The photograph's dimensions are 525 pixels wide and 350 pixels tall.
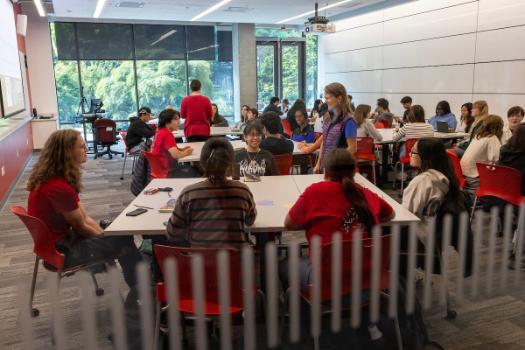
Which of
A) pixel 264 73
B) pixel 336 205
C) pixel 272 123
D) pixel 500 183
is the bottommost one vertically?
pixel 500 183

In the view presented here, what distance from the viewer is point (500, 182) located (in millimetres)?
3678

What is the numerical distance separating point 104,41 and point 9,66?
4.67 meters

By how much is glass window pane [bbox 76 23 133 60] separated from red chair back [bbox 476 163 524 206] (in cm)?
1012

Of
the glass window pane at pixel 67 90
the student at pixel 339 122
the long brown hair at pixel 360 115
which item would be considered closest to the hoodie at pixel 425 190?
the student at pixel 339 122

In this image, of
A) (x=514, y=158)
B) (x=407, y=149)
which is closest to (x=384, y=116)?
(x=407, y=149)

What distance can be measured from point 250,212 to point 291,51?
1215cm

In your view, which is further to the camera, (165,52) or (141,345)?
(165,52)

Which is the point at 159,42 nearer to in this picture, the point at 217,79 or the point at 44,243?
the point at 217,79

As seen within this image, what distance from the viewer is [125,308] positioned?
0.93 meters

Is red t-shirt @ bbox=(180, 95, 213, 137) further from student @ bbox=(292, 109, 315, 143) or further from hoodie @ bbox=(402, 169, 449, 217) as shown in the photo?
hoodie @ bbox=(402, 169, 449, 217)

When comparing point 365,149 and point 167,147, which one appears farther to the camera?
point 365,149

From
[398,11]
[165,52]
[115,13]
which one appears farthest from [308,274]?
[165,52]

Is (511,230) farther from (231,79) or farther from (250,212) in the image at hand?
(231,79)

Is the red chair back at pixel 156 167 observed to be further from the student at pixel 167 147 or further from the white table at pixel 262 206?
the white table at pixel 262 206
